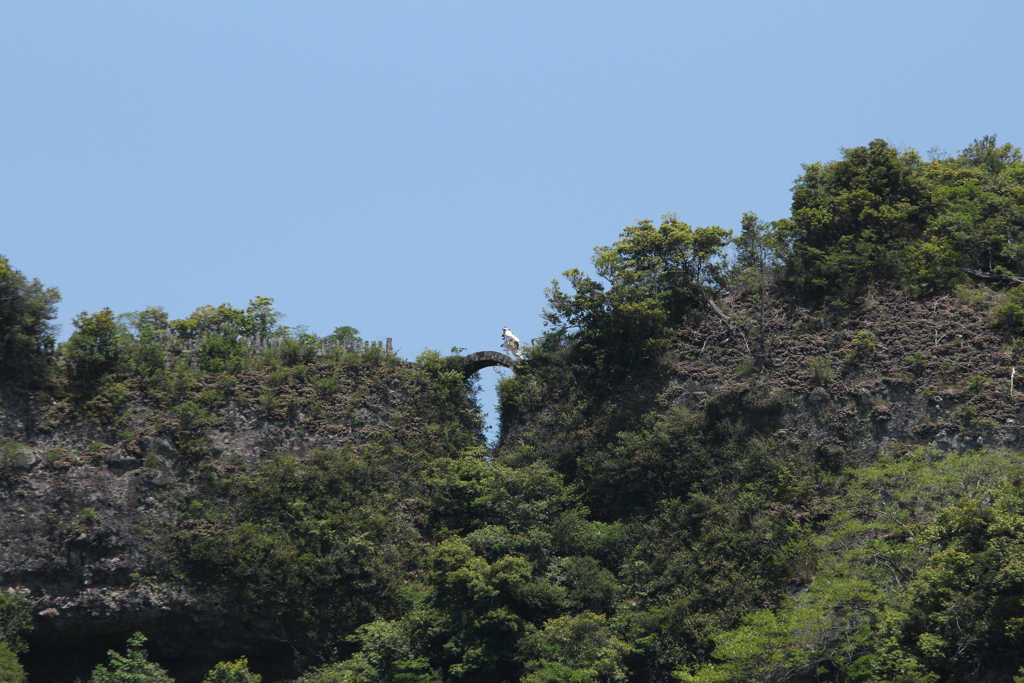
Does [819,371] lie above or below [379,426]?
above

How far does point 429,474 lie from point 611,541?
608 centimetres

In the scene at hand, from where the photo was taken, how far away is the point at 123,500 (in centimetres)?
3397

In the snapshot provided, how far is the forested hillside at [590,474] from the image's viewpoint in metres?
29.9

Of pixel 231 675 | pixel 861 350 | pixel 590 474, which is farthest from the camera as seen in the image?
pixel 590 474

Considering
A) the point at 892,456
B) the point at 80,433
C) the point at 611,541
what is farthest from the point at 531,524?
the point at 80,433

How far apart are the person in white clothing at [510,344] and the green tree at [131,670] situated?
1445cm

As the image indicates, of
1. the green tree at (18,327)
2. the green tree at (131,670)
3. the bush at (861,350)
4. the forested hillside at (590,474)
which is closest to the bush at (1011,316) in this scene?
the forested hillside at (590,474)

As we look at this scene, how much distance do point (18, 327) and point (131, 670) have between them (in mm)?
10136

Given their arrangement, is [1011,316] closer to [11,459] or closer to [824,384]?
[824,384]

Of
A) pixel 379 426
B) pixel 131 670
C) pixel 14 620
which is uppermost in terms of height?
pixel 379 426

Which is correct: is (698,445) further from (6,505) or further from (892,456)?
(6,505)

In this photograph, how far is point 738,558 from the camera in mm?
31859

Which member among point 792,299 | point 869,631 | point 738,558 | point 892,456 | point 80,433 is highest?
point 792,299

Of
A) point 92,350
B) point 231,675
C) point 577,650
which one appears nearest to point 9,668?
point 231,675
